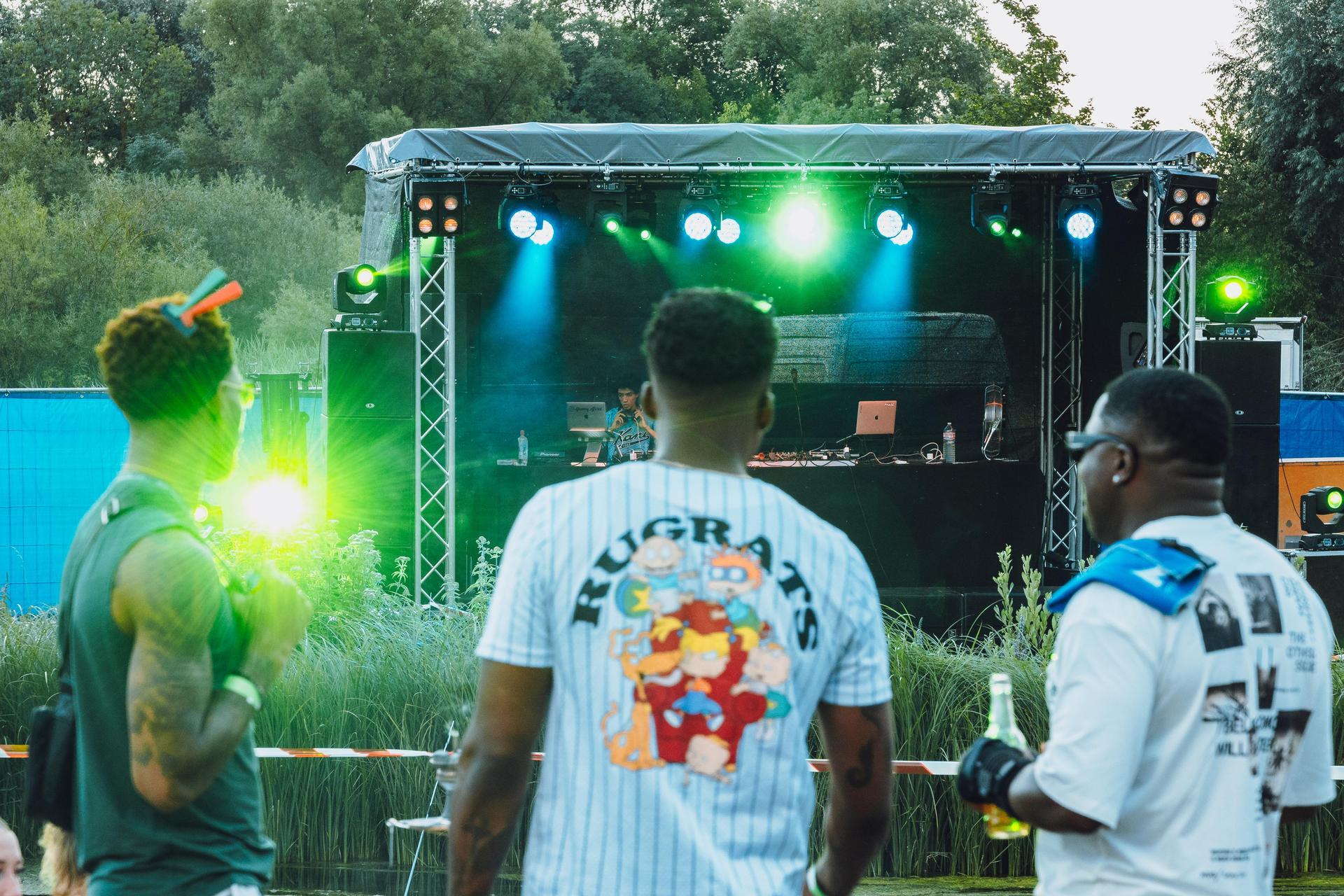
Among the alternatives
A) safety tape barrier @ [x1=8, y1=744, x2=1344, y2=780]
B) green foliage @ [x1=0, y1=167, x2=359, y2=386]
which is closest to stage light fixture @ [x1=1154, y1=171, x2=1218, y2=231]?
safety tape barrier @ [x1=8, y1=744, x2=1344, y2=780]

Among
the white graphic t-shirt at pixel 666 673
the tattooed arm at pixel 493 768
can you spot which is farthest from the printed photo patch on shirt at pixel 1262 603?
the tattooed arm at pixel 493 768

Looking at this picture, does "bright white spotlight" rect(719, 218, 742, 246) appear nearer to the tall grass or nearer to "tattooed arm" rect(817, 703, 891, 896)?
the tall grass

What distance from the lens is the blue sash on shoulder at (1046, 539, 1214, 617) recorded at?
A: 2.00m

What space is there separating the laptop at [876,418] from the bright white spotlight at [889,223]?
222 centimetres

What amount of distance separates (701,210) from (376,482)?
10.8ft

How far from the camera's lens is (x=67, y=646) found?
2170 millimetres

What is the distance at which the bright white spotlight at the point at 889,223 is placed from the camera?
34.2 ft

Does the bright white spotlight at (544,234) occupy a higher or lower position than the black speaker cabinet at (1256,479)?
higher

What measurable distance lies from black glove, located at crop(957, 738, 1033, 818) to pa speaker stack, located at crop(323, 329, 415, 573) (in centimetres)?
834

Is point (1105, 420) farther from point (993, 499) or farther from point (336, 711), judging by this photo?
point (993, 499)

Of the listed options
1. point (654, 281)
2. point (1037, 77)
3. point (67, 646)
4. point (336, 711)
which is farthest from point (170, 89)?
point (67, 646)

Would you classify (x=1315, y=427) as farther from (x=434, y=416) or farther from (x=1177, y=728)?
(x=1177, y=728)

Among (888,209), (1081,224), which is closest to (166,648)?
(888,209)

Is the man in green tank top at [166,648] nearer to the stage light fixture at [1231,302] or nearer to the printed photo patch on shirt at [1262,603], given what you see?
the printed photo patch on shirt at [1262,603]
